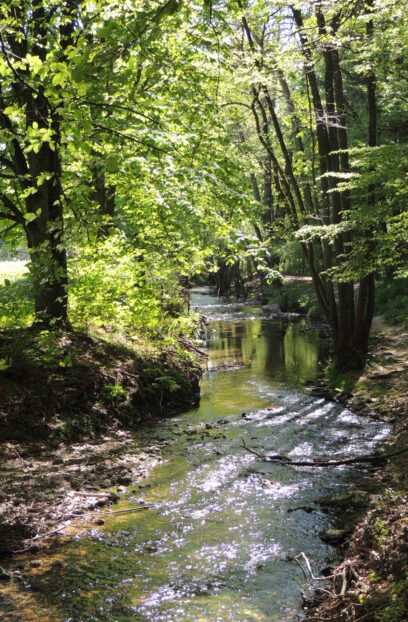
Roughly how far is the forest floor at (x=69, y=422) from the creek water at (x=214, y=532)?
407mm

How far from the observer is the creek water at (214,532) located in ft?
14.3

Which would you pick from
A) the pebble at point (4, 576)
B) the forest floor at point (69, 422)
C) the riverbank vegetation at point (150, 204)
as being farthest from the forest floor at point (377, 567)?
the riverbank vegetation at point (150, 204)

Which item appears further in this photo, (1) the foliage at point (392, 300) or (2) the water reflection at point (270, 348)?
(1) the foliage at point (392, 300)

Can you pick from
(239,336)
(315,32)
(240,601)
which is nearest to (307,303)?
(239,336)

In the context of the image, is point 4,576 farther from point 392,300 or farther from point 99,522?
point 392,300

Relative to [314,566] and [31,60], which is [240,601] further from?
[31,60]

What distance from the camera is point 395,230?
9.68m

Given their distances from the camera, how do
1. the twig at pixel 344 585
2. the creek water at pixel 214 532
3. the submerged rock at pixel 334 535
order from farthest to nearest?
1. the submerged rock at pixel 334 535
2. the creek water at pixel 214 532
3. the twig at pixel 344 585

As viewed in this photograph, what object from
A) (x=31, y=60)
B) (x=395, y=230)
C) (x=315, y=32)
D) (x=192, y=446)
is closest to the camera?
(x=31, y=60)

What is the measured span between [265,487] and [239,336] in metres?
16.1

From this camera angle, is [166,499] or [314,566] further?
[166,499]

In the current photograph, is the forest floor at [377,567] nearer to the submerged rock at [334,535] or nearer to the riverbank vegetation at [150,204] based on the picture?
the submerged rock at [334,535]

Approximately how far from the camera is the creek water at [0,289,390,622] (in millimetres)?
4355

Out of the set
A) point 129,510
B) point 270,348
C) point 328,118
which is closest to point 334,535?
point 129,510
